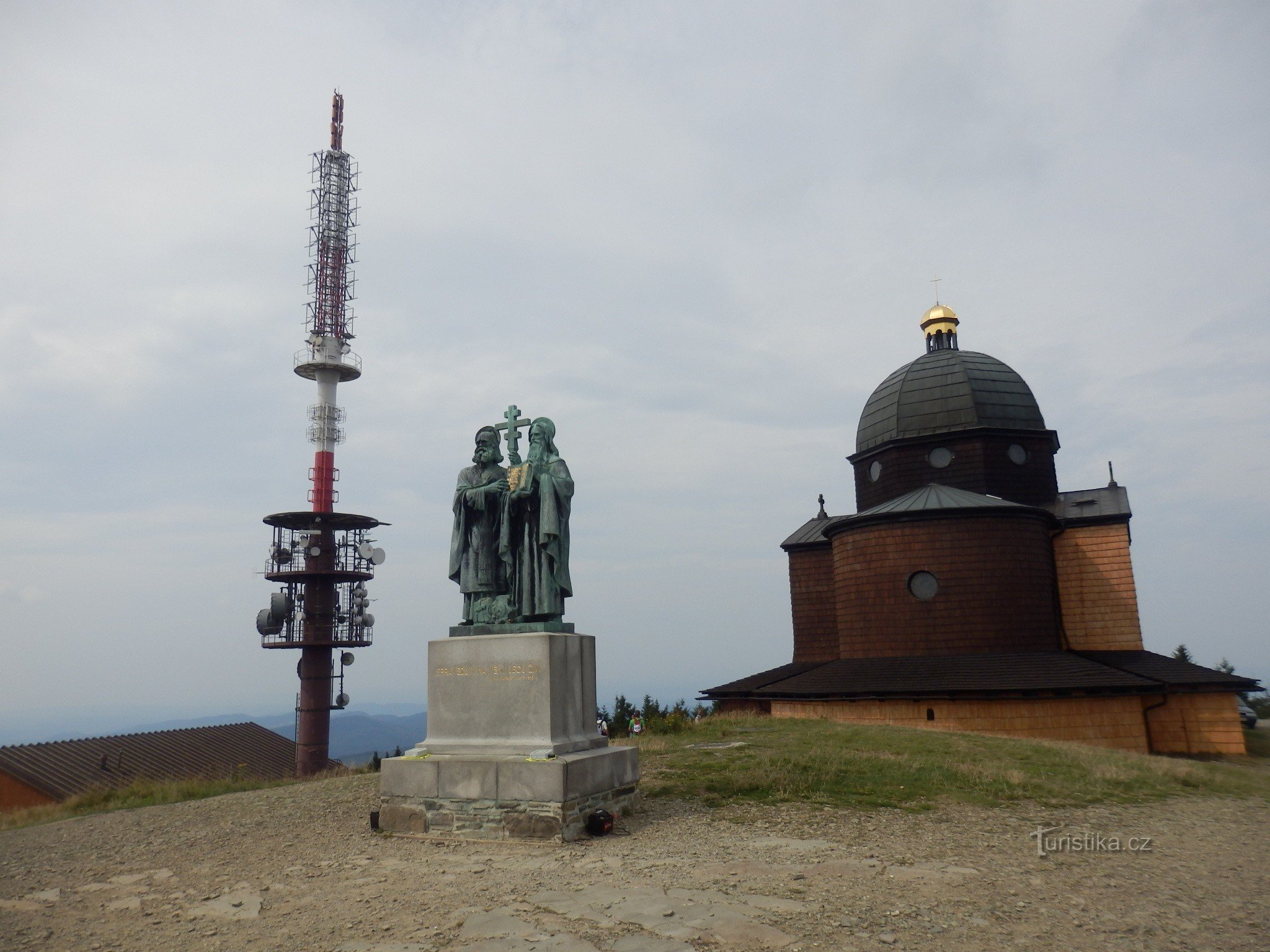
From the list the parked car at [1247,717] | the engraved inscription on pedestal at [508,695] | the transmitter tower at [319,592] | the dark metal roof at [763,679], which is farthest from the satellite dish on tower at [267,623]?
the parked car at [1247,717]

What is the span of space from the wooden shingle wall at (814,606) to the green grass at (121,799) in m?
20.1

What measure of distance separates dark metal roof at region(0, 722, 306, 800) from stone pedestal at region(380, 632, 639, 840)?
11.5 metres

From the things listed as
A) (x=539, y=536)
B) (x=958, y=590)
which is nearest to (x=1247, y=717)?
(x=958, y=590)

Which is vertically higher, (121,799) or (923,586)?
(923,586)

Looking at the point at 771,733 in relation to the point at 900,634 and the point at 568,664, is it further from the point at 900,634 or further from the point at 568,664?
the point at 568,664

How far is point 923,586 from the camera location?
971 inches

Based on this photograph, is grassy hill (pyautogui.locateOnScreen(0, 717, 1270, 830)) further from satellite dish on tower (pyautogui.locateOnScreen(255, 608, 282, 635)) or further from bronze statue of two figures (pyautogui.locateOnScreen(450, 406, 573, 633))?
satellite dish on tower (pyautogui.locateOnScreen(255, 608, 282, 635))

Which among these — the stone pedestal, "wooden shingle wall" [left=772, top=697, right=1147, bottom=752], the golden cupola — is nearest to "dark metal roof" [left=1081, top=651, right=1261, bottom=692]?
"wooden shingle wall" [left=772, top=697, right=1147, bottom=752]

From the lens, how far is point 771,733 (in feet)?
60.7

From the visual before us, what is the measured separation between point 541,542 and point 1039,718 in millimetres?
16535

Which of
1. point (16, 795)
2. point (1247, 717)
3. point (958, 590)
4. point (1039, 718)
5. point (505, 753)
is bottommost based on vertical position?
point (16, 795)

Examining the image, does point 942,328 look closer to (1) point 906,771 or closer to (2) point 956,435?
(2) point 956,435

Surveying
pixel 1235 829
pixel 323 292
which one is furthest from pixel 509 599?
pixel 323 292

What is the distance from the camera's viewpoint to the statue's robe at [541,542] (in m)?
11.1
